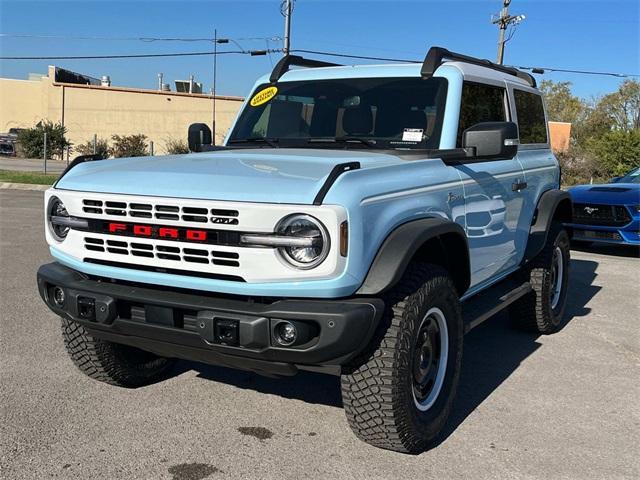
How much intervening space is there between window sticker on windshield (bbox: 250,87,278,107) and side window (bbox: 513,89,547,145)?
6.39ft

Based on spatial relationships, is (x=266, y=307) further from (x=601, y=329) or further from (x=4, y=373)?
(x=601, y=329)

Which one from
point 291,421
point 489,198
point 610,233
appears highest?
Answer: point 489,198

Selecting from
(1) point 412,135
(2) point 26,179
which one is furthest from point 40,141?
(1) point 412,135

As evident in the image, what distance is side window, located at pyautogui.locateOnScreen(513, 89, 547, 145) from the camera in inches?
207

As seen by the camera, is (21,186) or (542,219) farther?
(21,186)

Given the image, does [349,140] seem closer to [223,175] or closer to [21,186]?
[223,175]

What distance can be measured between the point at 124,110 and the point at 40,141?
32.7ft

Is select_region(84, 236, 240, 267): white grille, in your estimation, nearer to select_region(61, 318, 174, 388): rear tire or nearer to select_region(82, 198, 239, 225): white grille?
select_region(82, 198, 239, 225): white grille

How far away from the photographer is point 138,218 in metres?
3.00

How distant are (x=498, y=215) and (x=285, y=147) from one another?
59.0 inches

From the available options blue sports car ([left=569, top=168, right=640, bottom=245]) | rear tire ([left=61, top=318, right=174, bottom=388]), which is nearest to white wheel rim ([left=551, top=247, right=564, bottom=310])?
rear tire ([left=61, top=318, right=174, bottom=388])

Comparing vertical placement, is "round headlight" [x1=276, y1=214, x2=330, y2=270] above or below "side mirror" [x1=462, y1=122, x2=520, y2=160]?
below

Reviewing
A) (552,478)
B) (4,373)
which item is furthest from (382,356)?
(4,373)

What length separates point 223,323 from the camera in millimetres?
2779
